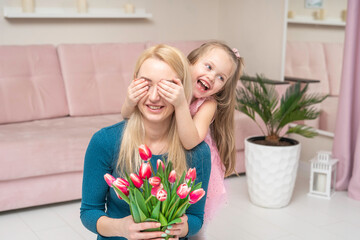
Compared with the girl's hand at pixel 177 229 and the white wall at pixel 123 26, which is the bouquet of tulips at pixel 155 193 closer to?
the girl's hand at pixel 177 229

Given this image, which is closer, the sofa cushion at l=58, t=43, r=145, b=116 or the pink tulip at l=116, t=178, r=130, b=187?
the pink tulip at l=116, t=178, r=130, b=187

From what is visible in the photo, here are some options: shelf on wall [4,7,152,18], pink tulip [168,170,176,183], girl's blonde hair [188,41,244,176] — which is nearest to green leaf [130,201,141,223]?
pink tulip [168,170,176,183]

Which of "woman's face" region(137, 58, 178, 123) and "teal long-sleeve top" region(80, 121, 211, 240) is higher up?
"woman's face" region(137, 58, 178, 123)

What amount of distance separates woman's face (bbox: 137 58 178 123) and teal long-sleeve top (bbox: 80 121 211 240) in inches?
4.7

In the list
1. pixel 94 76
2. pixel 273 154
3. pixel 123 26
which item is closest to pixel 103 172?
pixel 273 154

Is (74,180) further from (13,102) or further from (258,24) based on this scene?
(258,24)

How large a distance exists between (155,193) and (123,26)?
3.32 metres

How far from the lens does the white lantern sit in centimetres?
322

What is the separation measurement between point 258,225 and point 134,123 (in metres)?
1.65

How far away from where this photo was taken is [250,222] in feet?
9.27

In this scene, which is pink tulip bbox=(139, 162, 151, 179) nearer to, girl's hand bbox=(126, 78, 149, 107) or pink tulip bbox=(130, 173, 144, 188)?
pink tulip bbox=(130, 173, 144, 188)

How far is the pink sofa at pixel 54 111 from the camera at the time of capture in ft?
9.24

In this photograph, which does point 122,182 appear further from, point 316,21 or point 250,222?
point 316,21

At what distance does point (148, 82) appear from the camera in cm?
128
